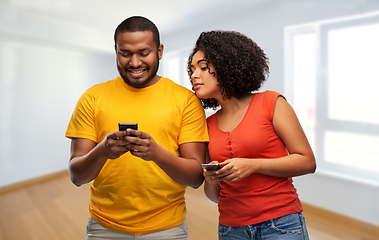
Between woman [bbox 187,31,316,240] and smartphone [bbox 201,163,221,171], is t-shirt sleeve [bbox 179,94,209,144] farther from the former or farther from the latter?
smartphone [bbox 201,163,221,171]

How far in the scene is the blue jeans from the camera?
3.39 ft

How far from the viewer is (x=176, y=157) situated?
1018mm

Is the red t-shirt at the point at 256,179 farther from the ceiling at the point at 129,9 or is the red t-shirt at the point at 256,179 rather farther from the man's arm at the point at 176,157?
the ceiling at the point at 129,9

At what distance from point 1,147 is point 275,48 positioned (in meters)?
4.41

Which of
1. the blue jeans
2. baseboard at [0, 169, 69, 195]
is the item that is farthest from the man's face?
baseboard at [0, 169, 69, 195]

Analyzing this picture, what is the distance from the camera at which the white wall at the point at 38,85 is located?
414cm

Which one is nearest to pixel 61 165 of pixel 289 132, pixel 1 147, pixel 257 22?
pixel 1 147

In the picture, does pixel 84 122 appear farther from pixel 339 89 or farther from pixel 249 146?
pixel 339 89

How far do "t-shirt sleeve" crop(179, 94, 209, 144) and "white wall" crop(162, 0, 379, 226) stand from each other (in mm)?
2394

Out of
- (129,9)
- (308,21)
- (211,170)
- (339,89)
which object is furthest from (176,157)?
(129,9)

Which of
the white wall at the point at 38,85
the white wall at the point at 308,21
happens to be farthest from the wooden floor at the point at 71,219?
the white wall at the point at 38,85

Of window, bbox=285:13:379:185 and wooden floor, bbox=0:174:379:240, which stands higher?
window, bbox=285:13:379:185

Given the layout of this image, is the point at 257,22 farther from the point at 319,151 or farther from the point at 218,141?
the point at 218,141

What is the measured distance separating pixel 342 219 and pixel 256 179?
237 centimetres
